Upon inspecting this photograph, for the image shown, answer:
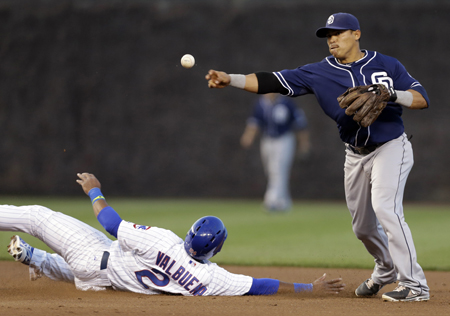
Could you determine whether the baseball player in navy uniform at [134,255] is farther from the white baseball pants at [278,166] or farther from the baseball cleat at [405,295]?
the white baseball pants at [278,166]

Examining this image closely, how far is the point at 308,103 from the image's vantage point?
14.7 metres

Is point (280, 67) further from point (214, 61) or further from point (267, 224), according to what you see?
point (267, 224)

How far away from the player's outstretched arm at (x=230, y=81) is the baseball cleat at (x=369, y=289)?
162cm

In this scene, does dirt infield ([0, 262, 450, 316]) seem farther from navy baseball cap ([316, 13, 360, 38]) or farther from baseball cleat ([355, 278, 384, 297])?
navy baseball cap ([316, 13, 360, 38])

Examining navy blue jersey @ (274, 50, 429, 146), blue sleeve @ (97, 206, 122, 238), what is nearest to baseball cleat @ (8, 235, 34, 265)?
blue sleeve @ (97, 206, 122, 238)

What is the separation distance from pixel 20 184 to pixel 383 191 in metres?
12.4

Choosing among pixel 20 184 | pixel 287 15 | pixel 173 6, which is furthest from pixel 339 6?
pixel 20 184

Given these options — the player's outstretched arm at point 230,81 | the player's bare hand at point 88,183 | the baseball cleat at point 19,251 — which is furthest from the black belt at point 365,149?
the baseball cleat at point 19,251

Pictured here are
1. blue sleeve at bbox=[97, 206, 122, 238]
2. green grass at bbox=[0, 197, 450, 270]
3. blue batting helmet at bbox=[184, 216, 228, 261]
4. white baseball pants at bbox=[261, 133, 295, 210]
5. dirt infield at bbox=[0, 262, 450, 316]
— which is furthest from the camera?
white baseball pants at bbox=[261, 133, 295, 210]

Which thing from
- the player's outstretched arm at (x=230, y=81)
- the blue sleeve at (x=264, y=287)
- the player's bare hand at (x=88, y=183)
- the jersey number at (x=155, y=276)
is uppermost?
the player's outstretched arm at (x=230, y=81)

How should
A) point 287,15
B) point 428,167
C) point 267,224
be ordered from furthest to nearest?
point 287,15 < point 428,167 < point 267,224

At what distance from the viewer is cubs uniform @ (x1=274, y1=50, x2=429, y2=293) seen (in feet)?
12.1

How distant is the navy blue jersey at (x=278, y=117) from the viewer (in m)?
11.2

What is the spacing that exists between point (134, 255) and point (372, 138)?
5.77 ft
